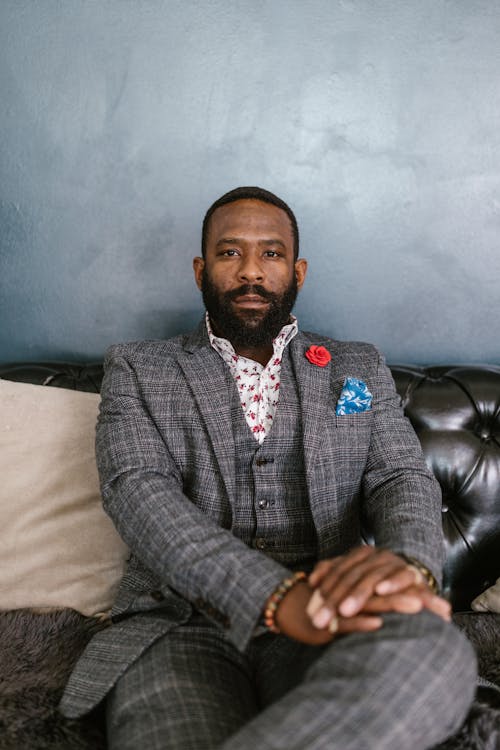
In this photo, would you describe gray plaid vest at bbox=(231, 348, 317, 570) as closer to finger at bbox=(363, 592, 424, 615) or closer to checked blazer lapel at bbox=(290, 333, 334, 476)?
checked blazer lapel at bbox=(290, 333, 334, 476)

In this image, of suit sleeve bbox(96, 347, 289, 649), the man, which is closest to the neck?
the man

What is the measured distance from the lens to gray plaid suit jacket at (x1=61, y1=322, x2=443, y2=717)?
1.18m

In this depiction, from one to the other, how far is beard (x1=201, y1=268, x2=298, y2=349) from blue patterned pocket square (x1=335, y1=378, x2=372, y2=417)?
Result: 26 cm

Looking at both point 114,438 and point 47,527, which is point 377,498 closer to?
point 114,438

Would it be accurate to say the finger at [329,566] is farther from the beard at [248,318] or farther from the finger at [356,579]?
the beard at [248,318]

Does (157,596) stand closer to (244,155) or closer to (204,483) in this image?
(204,483)

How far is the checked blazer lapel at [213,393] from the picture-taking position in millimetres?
1439

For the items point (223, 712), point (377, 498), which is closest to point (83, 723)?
point (223, 712)

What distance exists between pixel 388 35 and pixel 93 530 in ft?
5.59

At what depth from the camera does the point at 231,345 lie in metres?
1.66

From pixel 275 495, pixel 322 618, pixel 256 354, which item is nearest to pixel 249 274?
pixel 256 354

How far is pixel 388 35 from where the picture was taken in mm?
1904

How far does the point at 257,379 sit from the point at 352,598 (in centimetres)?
76

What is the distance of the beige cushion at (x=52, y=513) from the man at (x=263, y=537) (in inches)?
7.0
